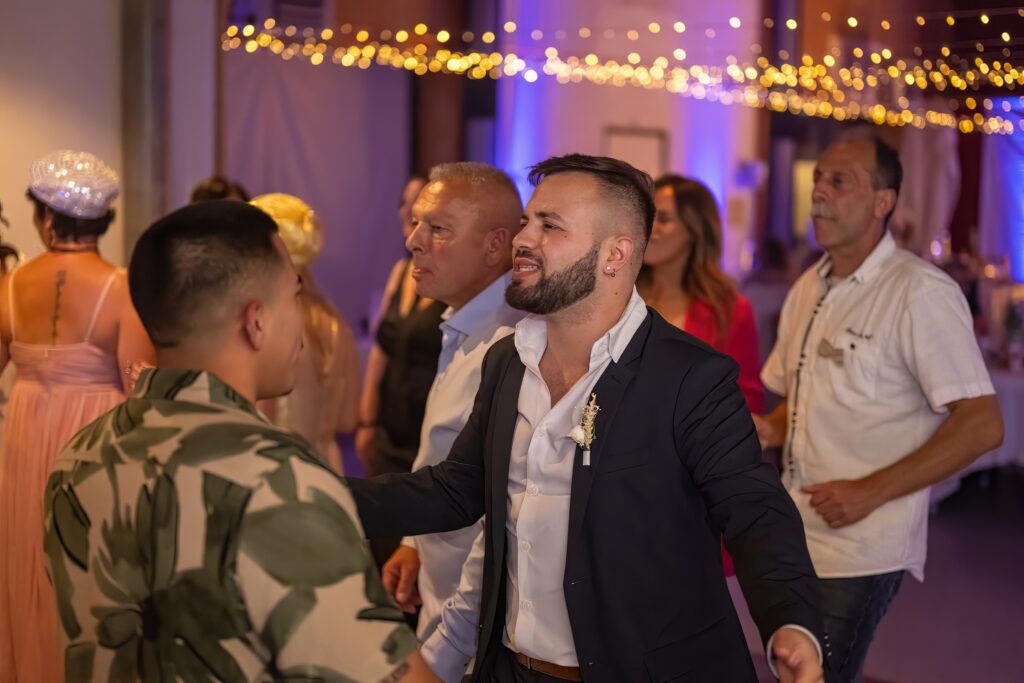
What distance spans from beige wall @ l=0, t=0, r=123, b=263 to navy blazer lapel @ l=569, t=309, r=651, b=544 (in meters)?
3.77

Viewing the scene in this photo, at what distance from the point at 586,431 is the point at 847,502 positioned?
115 centimetres

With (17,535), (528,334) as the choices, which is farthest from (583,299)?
(17,535)

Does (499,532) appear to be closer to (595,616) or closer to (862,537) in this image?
(595,616)

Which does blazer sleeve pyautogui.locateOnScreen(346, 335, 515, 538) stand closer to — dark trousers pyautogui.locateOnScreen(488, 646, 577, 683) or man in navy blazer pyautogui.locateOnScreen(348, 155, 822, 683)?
man in navy blazer pyautogui.locateOnScreen(348, 155, 822, 683)

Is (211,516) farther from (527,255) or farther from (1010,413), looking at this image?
(1010,413)

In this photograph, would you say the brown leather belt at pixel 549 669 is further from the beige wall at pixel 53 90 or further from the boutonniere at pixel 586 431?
the beige wall at pixel 53 90

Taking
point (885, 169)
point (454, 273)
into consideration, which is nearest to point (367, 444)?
point (454, 273)

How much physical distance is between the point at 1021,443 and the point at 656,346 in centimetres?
557

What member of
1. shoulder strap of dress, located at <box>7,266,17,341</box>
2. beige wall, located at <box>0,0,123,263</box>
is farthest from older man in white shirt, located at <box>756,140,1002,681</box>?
beige wall, located at <box>0,0,123,263</box>

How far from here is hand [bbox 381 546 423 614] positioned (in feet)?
10.4

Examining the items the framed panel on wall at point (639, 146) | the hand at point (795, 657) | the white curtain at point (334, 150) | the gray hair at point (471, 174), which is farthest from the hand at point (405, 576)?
the framed panel on wall at point (639, 146)

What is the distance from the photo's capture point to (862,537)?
314 centimetres

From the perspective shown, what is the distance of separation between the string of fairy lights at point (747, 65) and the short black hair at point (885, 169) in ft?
3.88

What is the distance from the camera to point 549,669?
2.25 meters
